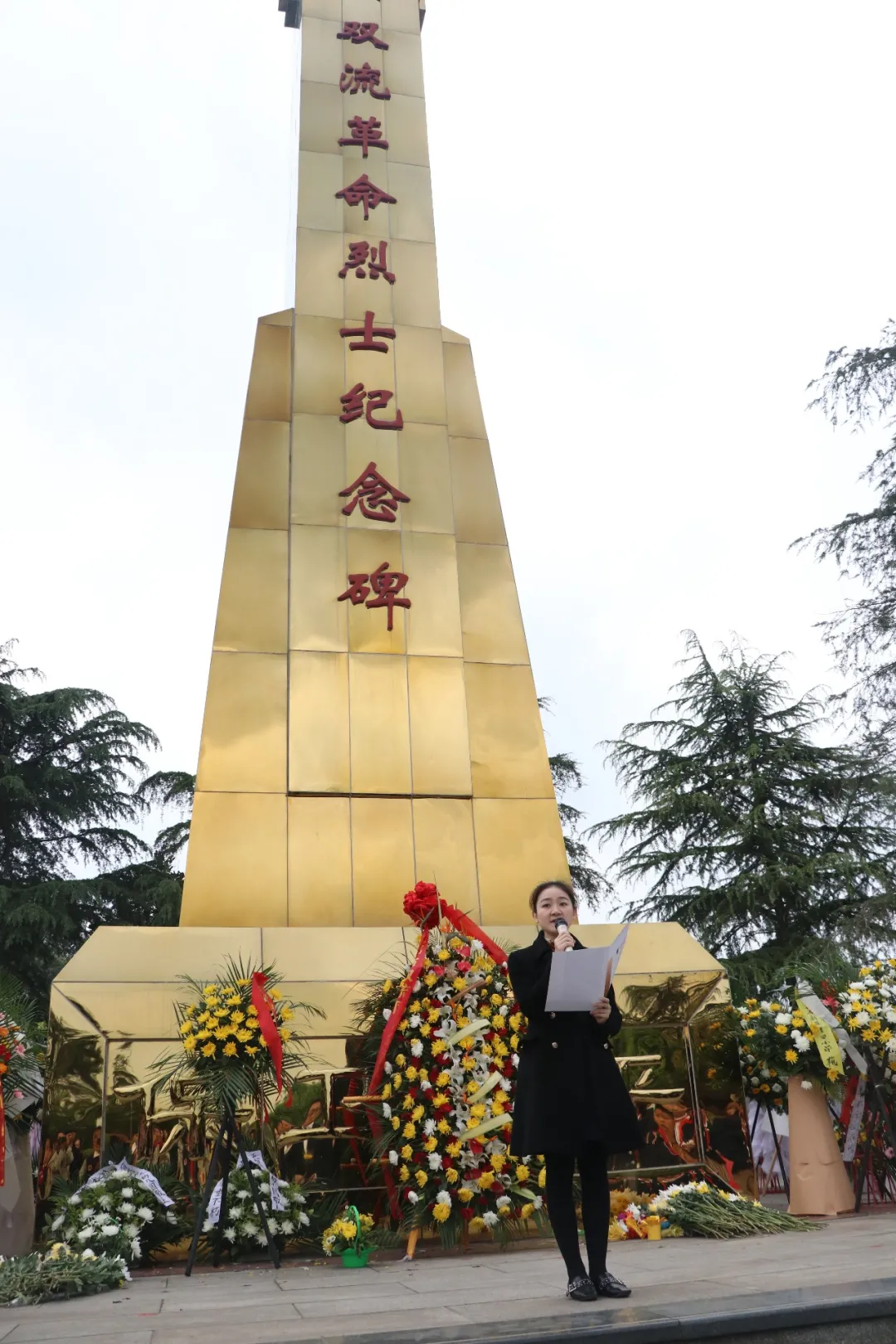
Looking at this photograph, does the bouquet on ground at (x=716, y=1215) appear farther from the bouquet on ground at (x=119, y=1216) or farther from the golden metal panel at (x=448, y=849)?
the bouquet on ground at (x=119, y=1216)

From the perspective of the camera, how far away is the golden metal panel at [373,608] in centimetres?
808

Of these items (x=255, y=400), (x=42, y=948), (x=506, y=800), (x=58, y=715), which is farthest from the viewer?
(x=58, y=715)

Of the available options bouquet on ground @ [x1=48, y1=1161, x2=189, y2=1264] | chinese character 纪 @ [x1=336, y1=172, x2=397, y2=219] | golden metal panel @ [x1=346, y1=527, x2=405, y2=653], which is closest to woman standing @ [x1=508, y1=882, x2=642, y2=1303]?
bouquet on ground @ [x1=48, y1=1161, x2=189, y2=1264]

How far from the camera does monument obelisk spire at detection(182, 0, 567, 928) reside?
7.34 meters

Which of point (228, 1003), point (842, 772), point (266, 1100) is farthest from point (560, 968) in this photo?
point (842, 772)

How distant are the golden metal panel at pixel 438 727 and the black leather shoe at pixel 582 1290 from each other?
456cm

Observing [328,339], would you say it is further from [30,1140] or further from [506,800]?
[30,1140]

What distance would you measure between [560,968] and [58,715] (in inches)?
564

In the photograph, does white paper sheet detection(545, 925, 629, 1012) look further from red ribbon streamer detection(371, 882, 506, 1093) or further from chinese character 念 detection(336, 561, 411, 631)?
chinese character 念 detection(336, 561, 411, 631)

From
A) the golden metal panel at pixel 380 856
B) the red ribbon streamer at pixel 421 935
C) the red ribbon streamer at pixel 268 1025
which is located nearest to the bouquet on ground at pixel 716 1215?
the red ribbon streamer at pixel 421 935

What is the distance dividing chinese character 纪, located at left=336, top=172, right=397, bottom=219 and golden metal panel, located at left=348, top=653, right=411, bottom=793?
14.3ft

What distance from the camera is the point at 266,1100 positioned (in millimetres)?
5387

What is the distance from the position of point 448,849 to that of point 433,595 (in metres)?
2.01

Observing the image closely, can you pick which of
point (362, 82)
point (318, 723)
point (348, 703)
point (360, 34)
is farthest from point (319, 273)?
point (318, 723)
